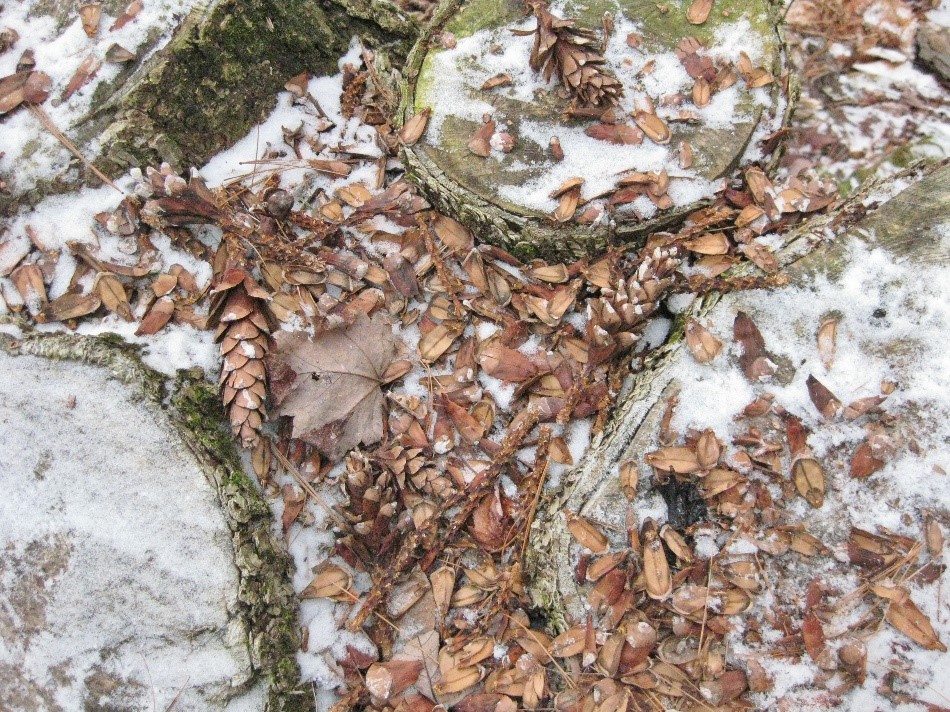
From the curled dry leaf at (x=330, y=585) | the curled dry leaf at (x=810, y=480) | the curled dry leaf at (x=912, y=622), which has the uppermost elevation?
the curled dry leaf at (x=810, y=480)

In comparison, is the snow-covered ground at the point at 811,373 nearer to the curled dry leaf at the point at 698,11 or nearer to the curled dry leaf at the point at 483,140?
the curled dry leaf at the point at 483,140

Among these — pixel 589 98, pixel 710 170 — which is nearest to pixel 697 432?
pixel 710 170

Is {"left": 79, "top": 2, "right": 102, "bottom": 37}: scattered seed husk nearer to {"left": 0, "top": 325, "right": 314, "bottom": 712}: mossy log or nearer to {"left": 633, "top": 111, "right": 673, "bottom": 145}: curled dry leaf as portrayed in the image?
{"left": 0, "top": 325, "right": 314, "bottom": 712}: mossy log

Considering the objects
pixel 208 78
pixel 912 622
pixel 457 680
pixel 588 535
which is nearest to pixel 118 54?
pixel 208 78

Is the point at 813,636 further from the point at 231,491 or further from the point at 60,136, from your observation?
the point at 60,136

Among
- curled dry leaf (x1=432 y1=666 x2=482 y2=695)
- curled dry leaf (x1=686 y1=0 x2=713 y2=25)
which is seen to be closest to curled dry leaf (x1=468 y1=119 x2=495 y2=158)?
curled dry leaf (x1=686 y1=0 x2=713 y2=25)

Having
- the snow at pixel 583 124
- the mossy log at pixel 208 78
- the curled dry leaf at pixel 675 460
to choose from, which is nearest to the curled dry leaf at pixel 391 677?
the curled dry leaf at pixel 675 460
